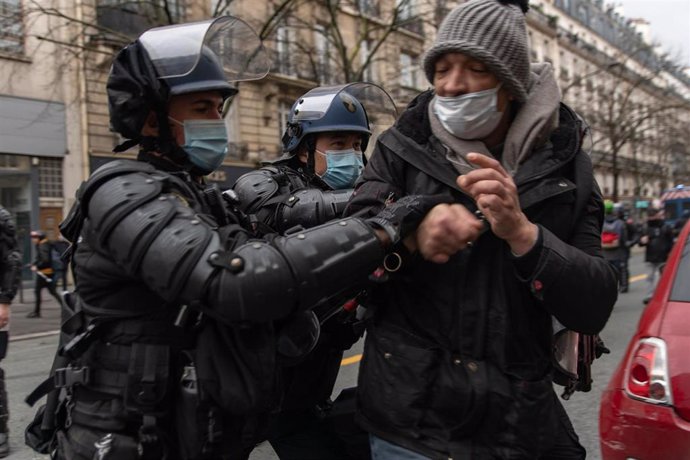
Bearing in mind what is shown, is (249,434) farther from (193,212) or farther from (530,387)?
(530,387)

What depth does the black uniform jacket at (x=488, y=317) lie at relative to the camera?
1511mm

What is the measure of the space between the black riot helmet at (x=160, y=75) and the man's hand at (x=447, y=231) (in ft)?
2.47

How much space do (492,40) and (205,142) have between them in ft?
2.83

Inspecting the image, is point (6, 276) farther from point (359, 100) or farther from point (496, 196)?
point (496, 196)

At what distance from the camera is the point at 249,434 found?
1.64 m

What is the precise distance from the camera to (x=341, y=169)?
285 centimetres

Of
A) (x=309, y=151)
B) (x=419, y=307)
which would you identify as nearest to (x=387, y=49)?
(x=309, y=151)

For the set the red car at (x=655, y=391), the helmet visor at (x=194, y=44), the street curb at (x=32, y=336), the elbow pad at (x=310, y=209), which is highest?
the helmet visor at (x=194, y=44)

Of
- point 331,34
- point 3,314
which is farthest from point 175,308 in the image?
Answer: point 331,34

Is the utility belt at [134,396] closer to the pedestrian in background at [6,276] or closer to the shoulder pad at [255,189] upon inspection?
the shoulder pad at [255,189]

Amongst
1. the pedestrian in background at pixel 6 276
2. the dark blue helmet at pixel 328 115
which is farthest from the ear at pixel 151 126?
the pedestrian in background at pixel 6 276

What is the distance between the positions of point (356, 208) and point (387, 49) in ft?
74.2

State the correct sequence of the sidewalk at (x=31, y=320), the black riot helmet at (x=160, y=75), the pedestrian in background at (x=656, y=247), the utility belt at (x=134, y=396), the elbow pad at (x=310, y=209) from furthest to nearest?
the pedestrian in background at (x=656, y=247) < the sidewalk at (x=31, y=320) < the elbow pad at (x=310, y=209) < the black riot helmet at (x=160, y=75) < the utility belt at (x=134, y=396)

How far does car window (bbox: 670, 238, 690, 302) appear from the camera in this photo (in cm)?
281
